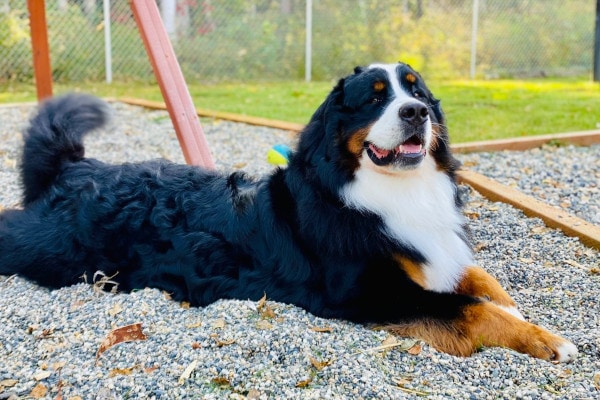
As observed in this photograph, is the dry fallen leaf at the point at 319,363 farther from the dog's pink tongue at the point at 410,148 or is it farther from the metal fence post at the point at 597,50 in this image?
the metal fence post at the point at 597,50

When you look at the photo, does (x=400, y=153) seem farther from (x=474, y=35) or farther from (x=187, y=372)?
(x=474, y=35)

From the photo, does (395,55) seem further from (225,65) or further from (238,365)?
(238,365)

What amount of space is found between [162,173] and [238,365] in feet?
4.81

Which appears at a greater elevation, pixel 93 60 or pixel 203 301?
pixel 93 60

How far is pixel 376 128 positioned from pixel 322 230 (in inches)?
21.4

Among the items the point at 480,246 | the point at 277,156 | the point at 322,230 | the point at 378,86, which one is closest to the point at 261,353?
the point at 322,230

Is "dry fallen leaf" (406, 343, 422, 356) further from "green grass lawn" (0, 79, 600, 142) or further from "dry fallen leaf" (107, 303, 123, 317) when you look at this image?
"green grass lawn" (0, 79, 600, 142)

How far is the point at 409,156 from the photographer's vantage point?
134 inches

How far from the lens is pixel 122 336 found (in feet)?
10.6

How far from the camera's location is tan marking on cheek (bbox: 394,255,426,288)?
11.3 feet

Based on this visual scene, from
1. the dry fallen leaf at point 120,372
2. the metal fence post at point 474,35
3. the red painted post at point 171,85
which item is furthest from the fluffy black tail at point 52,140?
the metal fence post at point 474,35

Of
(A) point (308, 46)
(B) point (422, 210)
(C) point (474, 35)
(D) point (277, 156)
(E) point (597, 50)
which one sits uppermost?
(C) point (474, 35)

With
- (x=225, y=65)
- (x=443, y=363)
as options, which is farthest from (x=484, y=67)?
(x=443, y=363)

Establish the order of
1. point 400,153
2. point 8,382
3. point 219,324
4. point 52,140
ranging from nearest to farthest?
point 8,382 < point 219,324 < point 400,153 < point 52,140
